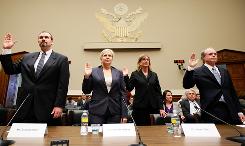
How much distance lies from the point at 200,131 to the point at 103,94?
1328mm

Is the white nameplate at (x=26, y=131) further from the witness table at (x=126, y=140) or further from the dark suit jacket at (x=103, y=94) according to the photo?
the dark suit jacket at (x=103, y=94)

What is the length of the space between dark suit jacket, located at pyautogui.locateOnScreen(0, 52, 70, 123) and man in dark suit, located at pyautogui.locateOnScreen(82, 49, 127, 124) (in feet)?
1.03

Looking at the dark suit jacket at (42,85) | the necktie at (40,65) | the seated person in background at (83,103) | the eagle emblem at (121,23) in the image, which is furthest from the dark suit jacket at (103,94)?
the eagle emblem at (121,23)

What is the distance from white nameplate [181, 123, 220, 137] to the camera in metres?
2.10

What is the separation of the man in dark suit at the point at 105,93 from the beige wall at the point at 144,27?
6.05 metres

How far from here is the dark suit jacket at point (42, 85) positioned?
275cm

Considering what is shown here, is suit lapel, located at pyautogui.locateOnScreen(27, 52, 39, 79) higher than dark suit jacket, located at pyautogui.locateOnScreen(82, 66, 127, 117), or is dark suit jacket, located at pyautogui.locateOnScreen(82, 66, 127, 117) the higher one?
suit lapel, located at pyautogui.locateOnScreen(27, 52, 39, 79)

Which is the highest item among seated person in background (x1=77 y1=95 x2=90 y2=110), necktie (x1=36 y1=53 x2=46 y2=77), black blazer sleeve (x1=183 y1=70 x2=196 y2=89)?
necktie (x1=36 y1=53 x2=46 y2=77)

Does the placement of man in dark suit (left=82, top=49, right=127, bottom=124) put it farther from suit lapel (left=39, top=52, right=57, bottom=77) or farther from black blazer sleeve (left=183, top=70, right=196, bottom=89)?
black blazer sleeve (left=183, top=70, right=196, bottom=89)

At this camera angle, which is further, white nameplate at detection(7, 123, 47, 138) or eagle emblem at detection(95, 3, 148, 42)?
eagle emblem at detection(95, 3, 148, 42)

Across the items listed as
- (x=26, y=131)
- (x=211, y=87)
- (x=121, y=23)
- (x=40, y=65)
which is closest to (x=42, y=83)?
(x=40, y=65)

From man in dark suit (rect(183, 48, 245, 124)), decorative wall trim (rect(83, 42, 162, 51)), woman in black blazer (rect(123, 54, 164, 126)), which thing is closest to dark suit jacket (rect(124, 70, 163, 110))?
woman in black blazer (rect(123, 54, 164, 126))

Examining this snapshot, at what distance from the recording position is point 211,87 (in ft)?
10.1

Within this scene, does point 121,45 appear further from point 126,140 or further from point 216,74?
point 126,140
